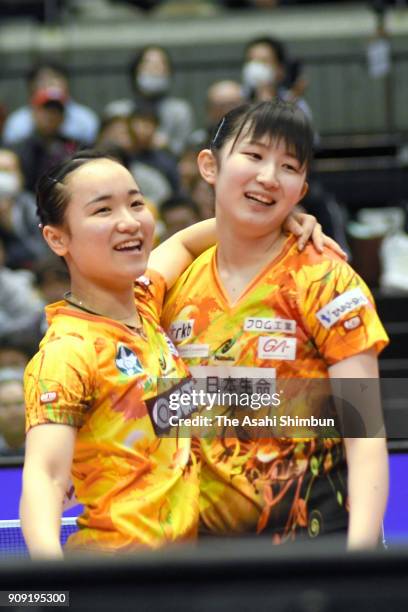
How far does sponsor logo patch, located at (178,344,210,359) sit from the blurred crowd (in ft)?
10.6

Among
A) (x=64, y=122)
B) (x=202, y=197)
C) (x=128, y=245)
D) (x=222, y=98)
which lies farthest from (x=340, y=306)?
(x=64, y=122)

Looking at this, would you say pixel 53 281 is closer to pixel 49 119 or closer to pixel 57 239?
pixel 49 119

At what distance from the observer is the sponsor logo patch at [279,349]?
2779mm

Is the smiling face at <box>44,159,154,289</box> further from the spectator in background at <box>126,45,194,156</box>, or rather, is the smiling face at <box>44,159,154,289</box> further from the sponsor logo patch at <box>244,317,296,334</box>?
the spectator in background at <box>126,45,194,156</box>

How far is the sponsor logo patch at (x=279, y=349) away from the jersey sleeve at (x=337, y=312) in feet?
0.17

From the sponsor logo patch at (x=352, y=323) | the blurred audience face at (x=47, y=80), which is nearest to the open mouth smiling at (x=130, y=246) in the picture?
the sponsor logo patch at (x=352, y=323)

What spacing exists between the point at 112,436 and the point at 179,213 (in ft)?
15.2

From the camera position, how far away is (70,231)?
2652 mm

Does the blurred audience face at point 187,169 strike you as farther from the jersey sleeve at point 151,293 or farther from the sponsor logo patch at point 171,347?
the sponsor logo patch at point 171,347

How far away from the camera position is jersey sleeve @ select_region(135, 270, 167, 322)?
2861 millimetres

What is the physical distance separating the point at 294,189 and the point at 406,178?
655 cm

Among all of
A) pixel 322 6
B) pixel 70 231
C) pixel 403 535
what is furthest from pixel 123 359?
pixel 322 6

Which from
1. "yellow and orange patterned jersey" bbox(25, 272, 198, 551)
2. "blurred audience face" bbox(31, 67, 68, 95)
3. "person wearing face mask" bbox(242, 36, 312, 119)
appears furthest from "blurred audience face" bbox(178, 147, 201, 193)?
"yellow and orange patterned jersey" bbox(25, 272, 198, 551)

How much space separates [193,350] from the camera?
2877 mm
